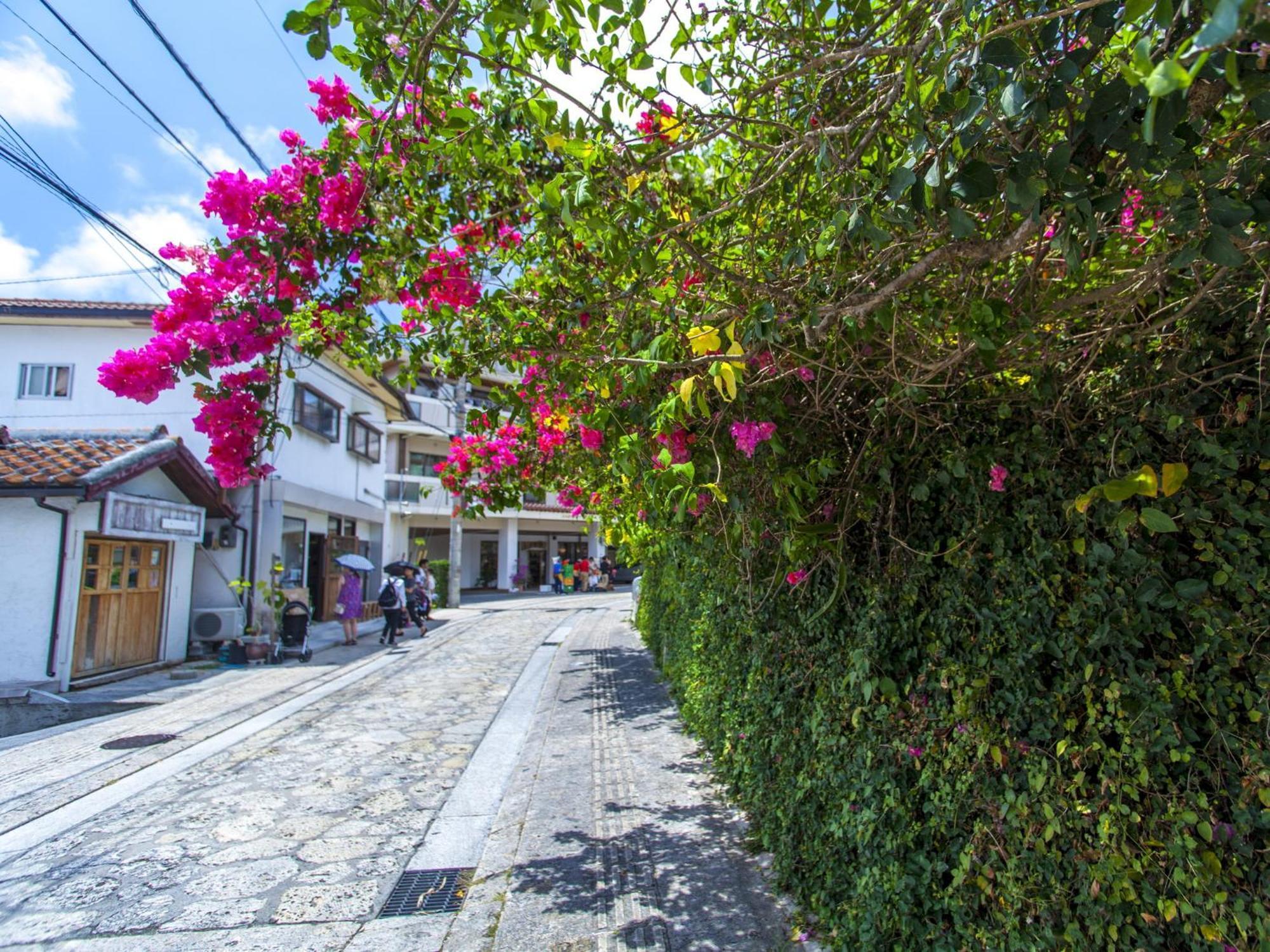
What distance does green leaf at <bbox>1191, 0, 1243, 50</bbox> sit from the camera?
36.7 inches

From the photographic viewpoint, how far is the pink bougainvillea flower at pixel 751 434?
2770 millimetres

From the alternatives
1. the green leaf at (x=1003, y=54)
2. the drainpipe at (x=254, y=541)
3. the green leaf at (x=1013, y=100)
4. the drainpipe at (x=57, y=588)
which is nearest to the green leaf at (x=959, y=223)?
the green leaf at (x=1013, y=100)

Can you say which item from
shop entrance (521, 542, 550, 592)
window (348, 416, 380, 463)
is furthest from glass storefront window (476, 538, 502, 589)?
window (348, 416, 380, 463)

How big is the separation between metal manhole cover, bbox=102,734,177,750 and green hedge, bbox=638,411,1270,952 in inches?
264

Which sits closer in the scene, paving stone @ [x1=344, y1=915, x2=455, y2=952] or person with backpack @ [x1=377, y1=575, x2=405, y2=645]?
paving stone @ [x1=344, y1=915, x2=455, y2=952]

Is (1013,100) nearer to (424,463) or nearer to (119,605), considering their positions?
(119,605)

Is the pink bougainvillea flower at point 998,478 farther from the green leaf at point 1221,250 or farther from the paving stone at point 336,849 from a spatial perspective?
the paving stone at point 336,849

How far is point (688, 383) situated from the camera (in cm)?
221

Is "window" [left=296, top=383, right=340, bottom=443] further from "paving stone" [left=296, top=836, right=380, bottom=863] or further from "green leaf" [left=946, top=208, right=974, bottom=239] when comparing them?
"green leaf" [left=946, top=208, right=974, bottom=239]

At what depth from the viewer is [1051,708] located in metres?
2.18

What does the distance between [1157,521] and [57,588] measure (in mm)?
12016

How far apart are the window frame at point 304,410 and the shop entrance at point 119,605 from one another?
4816mm

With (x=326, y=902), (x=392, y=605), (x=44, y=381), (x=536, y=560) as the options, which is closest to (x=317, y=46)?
(x=326, y=902)

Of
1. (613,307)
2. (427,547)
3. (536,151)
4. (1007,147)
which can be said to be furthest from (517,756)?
(427,547)
